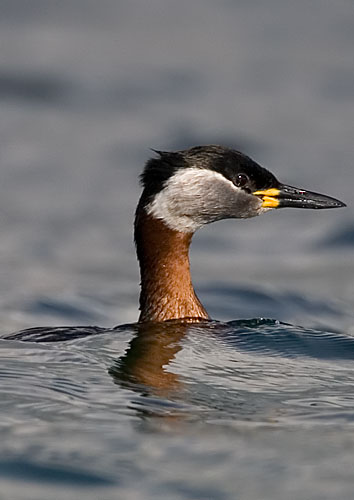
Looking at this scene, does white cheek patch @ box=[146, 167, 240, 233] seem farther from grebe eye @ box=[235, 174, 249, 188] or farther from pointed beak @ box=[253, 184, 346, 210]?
pointed beak @ box=[253, 184, 346, 210]

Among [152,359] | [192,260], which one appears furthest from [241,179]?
[192,260]

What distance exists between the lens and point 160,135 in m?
17.0

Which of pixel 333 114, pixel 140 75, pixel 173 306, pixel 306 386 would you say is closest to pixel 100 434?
pixel 306 386

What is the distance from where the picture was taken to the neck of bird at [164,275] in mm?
10234

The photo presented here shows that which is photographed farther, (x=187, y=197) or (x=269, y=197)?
(x=269, y=197)

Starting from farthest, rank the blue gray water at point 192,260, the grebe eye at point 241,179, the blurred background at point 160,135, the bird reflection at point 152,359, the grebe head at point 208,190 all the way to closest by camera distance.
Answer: the blurred background at point 160,135
the grebe eye at point 241,179
the grebe head at point 208,190
the bird reflection at point 152,359
the blue gray water at point 192,260

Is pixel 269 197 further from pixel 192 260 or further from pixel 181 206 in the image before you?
pixel 192 260

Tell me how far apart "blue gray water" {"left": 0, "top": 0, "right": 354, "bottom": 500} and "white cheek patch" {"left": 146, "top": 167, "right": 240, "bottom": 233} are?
873 mm

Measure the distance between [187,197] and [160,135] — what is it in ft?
22.5

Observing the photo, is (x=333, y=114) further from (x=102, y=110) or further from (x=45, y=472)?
(x=45, y=472)

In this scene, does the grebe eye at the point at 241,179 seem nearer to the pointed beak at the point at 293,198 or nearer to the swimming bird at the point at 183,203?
the swimming bird at the point at 183,203

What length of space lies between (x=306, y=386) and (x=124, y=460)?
1789mm

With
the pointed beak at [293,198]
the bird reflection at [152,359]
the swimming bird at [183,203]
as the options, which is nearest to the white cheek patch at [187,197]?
the swimming bird at [183,203]

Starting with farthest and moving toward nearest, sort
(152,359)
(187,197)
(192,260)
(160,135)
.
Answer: (160,135)
(192,260)
(187,197)
(152,359)
